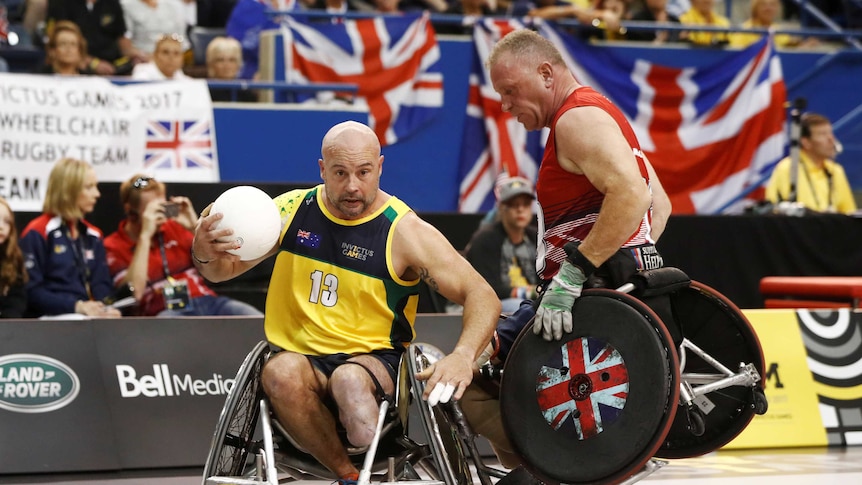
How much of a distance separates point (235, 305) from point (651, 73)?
17.3 ft

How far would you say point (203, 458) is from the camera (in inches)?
242

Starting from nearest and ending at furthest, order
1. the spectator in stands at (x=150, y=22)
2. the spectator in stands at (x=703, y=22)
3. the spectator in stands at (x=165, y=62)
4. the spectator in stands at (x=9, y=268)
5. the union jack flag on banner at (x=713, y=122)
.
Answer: the spectator in stands at (x=9, y=268) → the spectator in stands at (x=165, y=62) → the spectator in stands at (x=150, y=22) → the union jack flag on banner at (x=713, y=122) → the spectator in stands at (x=703, y=22)

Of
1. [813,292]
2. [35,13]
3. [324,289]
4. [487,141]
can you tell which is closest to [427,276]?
[324,289]

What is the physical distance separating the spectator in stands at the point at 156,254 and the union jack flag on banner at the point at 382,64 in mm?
2738

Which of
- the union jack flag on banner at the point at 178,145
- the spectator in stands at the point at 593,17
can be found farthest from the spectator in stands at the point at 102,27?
the spectator in stands at the point at 593,17

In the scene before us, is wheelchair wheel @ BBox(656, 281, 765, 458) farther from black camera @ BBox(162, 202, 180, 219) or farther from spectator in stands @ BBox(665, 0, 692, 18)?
spectator in stands @ BBox(665, 0, 692, 18)

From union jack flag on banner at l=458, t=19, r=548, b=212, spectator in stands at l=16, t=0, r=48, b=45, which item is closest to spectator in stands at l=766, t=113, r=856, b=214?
union jack flag on banner at l=458, t=19, r=548, b=212

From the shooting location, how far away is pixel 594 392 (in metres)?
4.02

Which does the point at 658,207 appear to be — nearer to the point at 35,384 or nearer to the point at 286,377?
the point at 286,377

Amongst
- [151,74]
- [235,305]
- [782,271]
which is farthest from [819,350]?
[151,74]

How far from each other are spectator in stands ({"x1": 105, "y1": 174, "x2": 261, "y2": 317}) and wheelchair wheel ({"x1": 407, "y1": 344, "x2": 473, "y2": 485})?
3.57 metres

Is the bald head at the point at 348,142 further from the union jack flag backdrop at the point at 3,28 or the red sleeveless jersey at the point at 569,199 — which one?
the union jack flag backdrop at the point at 3,28

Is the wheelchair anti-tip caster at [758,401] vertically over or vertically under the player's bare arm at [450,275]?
under

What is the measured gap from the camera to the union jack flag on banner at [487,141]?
33.9ft
